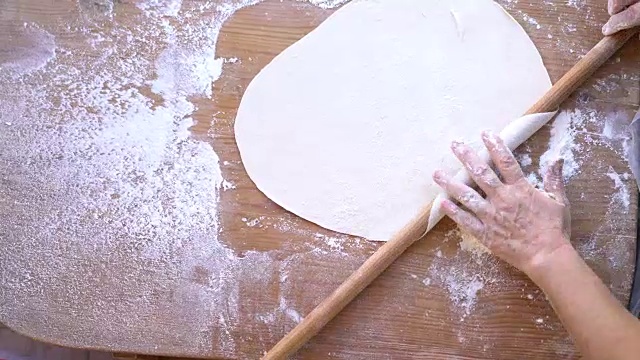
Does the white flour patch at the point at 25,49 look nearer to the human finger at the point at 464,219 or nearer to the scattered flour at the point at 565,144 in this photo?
the human finger at the point at 464,219

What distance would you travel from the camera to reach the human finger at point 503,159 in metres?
1.18

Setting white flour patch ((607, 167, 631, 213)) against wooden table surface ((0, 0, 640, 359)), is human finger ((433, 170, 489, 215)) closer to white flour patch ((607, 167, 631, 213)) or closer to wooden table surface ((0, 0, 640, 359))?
wooden table surface ((0, 0, 640, 359))

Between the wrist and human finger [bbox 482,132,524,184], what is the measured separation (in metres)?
0.15

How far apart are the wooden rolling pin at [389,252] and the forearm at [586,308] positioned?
0.26 metres

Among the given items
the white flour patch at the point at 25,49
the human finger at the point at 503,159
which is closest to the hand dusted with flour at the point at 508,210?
the human finger at the point at 503,159

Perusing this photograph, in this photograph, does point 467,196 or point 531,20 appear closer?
point 467,196

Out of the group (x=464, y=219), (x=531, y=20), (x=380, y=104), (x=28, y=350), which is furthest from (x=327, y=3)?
(x=28, y=350)

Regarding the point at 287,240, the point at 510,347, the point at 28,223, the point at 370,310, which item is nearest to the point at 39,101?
the point at 28,223

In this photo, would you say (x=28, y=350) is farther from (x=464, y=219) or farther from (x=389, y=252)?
(x=464, y=219)

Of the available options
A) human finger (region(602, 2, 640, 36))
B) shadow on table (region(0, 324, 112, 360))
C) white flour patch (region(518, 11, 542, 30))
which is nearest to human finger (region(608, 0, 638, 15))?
human finger (region(602, 2, 640, 36))

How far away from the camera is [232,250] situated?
1242 mm

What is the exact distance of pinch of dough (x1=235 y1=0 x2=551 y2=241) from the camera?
1241 millimetres

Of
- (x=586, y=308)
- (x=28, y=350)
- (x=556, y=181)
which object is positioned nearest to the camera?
(x=586, y=308)

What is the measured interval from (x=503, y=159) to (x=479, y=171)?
0.17 ft
